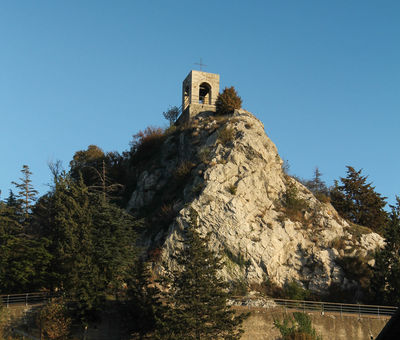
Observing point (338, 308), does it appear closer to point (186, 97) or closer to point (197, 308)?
point (197, 308)

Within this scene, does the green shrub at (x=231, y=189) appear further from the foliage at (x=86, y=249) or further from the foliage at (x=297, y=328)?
the foliage at (x=297, y=328)

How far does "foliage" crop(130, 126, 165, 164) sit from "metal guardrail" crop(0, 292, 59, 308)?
2465 cm

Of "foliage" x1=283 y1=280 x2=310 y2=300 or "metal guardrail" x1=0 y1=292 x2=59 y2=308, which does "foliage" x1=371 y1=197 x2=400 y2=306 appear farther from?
"metal guardrail" x1=0 y1=292 x2=59 y2=308

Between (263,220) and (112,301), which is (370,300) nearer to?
(263,220)

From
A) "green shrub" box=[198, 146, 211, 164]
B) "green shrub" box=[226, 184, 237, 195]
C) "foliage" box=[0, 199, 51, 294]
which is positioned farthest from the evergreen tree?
"green shrub" box=[198, 146, 211, 164]

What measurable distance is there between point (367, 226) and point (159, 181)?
22775 millimetres

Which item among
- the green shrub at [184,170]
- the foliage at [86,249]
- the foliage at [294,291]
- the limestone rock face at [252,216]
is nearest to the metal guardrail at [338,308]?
the foliage at [294,291]

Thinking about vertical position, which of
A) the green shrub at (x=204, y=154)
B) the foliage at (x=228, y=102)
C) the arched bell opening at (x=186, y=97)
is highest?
the arched bell opening at (x=186, y=97)

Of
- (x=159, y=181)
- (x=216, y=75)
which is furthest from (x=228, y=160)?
(x=216, y=75)

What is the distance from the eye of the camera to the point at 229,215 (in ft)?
125

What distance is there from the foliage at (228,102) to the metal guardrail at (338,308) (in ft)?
80.6

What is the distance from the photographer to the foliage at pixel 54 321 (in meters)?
28.8

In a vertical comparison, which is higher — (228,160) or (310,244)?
(228,160)

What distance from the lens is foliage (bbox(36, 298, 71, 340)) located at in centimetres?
2878
